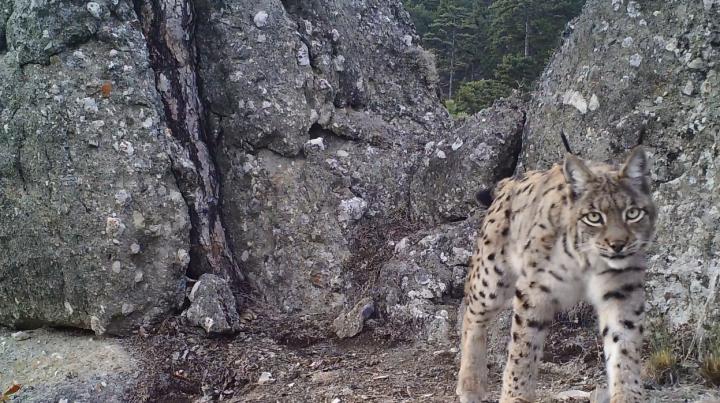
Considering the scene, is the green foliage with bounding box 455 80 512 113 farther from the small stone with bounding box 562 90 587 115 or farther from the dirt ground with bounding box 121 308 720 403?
the dirt ground with bounding box 121 308 720 403

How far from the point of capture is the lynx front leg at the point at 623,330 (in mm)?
5020

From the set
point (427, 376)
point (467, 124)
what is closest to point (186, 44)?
point (467, 124)

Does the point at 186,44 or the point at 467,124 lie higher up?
the point at 186,44

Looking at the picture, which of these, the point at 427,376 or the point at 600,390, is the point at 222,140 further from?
the point at 600,390

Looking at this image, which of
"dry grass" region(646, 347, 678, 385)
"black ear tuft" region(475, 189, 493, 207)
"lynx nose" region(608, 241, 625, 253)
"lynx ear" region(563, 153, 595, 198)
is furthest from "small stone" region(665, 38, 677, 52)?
"lynx nose" region(608, 241, 625, 253)

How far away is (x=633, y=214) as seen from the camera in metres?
4.92

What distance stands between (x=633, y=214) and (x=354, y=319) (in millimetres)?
3793

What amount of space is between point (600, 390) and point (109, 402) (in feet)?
14.9

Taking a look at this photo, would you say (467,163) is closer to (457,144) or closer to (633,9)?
(457,144)

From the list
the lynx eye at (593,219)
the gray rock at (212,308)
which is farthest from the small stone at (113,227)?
the lynx eye at (593,219)

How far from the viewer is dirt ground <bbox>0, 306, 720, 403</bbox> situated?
21.9ft

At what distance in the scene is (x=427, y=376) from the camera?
689cm

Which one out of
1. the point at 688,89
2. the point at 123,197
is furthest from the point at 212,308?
the point at 688,89

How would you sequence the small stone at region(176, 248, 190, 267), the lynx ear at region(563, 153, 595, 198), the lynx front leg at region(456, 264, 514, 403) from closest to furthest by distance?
the lynx ear at region(563, 153, 595, 198) < the lynx front leg at region(456, 264, 514, 403) < the small stone at region(176, 248, 190, 267)
